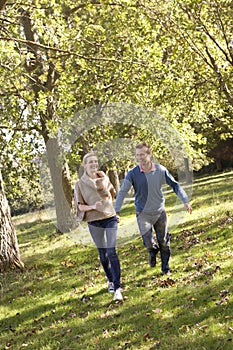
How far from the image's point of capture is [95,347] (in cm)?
642

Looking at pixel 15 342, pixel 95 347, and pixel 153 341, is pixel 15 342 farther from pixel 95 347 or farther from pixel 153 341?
pixel 153 341

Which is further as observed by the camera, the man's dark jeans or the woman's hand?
the man's dark jeans

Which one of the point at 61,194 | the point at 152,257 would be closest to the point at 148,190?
the point at 152,257

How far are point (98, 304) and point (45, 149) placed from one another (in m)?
11.6

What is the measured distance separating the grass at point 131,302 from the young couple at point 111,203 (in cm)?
61

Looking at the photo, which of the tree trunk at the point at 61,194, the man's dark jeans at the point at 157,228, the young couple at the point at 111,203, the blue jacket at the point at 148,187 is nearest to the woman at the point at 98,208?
the young couple at the point at 111,203

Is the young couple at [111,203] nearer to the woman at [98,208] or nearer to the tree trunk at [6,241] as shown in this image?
the woman at [98,208]

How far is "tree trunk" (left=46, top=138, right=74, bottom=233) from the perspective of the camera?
1919 cm

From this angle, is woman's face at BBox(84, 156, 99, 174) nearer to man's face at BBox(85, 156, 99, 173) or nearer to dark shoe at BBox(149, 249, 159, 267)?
man's face at BBox(85, 156, 99, 173)

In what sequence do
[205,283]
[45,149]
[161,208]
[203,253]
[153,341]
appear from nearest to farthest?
[153,341] → [205,283] → [161,208] → [203,253] → [45,149]

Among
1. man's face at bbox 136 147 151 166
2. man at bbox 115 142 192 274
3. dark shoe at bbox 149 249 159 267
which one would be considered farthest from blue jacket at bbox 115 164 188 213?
dark shoe at bbox 149 249 159 267

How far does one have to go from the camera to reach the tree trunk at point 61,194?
755 inches

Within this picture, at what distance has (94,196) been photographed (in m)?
8.15

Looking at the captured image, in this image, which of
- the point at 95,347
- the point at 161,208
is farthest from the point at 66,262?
the point at 95,347
